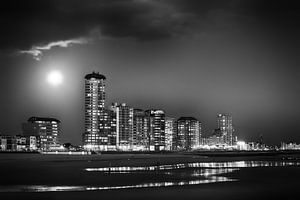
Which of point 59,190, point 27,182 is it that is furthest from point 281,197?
point 27,182

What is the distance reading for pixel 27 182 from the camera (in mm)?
50844

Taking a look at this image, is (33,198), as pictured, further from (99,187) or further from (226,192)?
(226,192)

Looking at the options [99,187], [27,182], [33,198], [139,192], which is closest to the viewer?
[33,198]

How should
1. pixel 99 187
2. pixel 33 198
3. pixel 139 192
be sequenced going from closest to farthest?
pixel 33 198, pixel 139 192, pixel 99 187

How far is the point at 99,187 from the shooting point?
44.8 meters

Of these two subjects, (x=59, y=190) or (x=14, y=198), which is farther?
(x=59, y=190)

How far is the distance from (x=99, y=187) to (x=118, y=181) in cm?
681

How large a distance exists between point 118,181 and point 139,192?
1075cm

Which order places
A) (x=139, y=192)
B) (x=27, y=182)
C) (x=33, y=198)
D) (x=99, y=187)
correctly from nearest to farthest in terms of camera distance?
(x=33, y=198) < (x=139, y=192) < (x=99, y=187) < (x=27, y=182)

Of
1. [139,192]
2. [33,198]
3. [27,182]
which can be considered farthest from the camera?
[27,182]

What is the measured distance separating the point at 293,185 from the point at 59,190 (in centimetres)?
2224

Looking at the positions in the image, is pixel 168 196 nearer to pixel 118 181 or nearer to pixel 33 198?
pixel 33 198

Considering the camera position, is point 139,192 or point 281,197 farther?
point 139,192

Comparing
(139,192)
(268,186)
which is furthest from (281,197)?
(139,192)
